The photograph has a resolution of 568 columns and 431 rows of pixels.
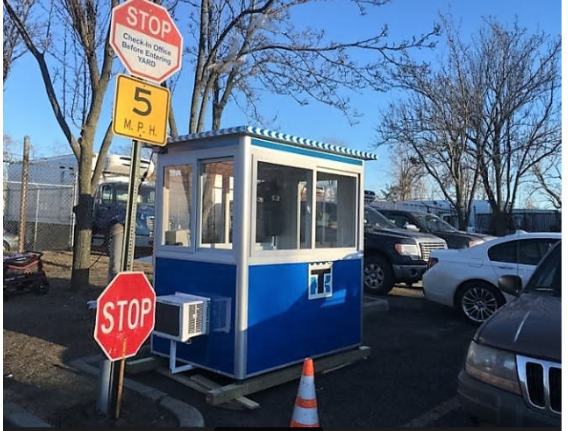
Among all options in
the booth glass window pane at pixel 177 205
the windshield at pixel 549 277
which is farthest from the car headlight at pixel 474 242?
the booth glass window pane at pixel 177 205

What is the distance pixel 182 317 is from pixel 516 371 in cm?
286

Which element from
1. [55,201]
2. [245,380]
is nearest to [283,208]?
[245,380]

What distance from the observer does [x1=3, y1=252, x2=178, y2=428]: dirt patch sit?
4.14 m

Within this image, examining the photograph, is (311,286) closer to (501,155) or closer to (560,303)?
(560,303)

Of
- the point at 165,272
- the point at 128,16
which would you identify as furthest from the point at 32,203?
the point at 128,16

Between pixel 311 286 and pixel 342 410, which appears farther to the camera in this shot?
pixel 311 286

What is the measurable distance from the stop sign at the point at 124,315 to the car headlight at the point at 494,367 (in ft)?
7.69

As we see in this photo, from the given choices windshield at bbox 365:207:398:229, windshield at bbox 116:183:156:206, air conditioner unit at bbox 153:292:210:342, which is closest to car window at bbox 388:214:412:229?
windshield at bbox 365:207:398:229

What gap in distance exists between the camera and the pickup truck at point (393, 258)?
10.4 meters

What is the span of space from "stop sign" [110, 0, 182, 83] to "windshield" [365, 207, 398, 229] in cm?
813

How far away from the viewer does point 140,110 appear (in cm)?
398

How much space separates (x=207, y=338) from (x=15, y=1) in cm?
806

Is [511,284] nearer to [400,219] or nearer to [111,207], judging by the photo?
[400,219]

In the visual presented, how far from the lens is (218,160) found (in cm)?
518
